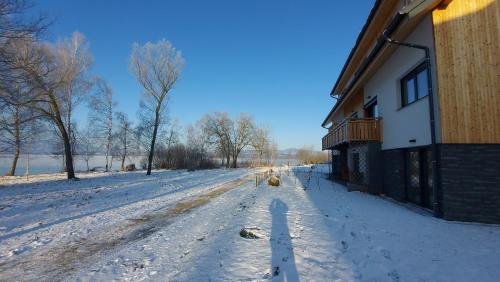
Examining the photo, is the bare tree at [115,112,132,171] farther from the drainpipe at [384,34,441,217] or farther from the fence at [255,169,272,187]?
the drainpipe at [384,34,441,217]

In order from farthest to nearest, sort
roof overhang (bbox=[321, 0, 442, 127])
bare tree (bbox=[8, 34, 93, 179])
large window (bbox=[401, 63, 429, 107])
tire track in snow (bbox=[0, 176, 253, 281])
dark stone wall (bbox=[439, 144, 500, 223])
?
bare tree (bbox=[8, 34, 93, 179]) → large window (bbox=[401, 63, 429, 107]) → roof overhang (bbox=[321, 0, 442, 127]) → dark stone wall (bbox=[439, 144, 500, 223]) → tire track in snow (bbox=[0, 176, 253, 281])

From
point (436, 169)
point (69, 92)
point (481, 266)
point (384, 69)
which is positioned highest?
→ point (69, 92)

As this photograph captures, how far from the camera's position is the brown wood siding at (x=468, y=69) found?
292 inches

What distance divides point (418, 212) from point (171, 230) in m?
6.81

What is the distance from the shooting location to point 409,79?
10172 mm

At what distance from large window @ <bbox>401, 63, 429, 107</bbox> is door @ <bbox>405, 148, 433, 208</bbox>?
1.74m

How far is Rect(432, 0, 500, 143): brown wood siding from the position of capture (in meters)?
7.43

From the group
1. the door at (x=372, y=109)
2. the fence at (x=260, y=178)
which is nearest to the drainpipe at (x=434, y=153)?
the door at (x=372, y=109)

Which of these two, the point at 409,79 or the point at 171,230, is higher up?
the point at 409,79

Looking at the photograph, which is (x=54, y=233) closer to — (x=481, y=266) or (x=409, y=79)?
(x=481, y=266)

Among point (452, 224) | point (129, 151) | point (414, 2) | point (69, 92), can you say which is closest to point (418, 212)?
point (452, 224)

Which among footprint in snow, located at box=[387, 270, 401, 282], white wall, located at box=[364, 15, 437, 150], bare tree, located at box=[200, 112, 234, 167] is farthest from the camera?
bare tree, located at box=[200, 112, 234, 167]

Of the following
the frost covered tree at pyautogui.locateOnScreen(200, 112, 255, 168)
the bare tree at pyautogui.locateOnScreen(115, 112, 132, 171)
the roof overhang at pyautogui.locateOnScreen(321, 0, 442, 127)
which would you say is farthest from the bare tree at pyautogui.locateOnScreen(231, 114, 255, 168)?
the roof overhang at pyautogui.locateOnScreen(321, 0, 442, 127)

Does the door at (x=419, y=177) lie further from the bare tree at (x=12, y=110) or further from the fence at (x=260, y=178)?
the bare tree at (x=12, y=110)
